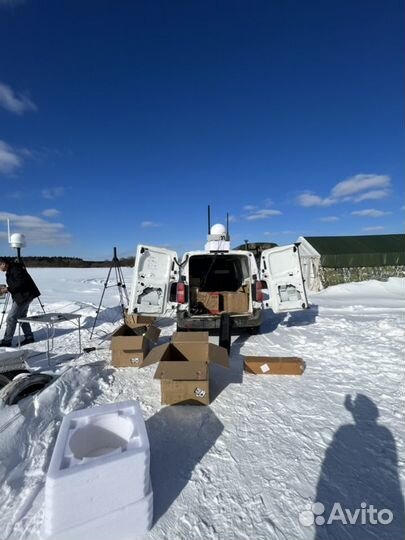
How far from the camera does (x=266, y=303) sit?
212 inches

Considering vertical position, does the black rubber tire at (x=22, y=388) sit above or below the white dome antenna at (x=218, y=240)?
below

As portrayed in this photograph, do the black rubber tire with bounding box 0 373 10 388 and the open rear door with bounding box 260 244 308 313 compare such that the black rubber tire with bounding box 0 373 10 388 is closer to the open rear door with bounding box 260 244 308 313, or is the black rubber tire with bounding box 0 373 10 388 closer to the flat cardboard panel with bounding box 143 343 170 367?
the flat cardboard panel with bounding box 143 343 170 367

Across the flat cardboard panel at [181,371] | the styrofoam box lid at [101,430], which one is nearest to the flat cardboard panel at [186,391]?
Answer: the flat cardboard panel at [181,371]

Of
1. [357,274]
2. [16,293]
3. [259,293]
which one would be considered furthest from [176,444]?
[357,274]

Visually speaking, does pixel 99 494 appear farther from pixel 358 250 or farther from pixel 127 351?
pixel 358 250

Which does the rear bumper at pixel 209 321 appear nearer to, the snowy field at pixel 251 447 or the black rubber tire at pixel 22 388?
the snowy field at pixel 251 447

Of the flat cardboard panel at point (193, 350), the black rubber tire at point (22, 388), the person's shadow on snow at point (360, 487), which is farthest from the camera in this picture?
the flat cardboard panel at point (193, 350)

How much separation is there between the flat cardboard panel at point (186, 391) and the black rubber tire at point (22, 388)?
4.61ft

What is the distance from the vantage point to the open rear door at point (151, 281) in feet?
17.1

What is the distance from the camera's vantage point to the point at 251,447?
7.86 feet

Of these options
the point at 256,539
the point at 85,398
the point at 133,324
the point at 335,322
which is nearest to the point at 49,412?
the point at 85,398

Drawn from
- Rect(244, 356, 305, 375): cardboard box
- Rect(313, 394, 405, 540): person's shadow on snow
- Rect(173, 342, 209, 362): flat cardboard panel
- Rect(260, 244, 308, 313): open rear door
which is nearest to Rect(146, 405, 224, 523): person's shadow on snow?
Rect(173, 342, 209, 362): flat cardboard panel

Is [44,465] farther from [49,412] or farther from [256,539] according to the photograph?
[256,539]

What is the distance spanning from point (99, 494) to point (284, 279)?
14.8 feet
